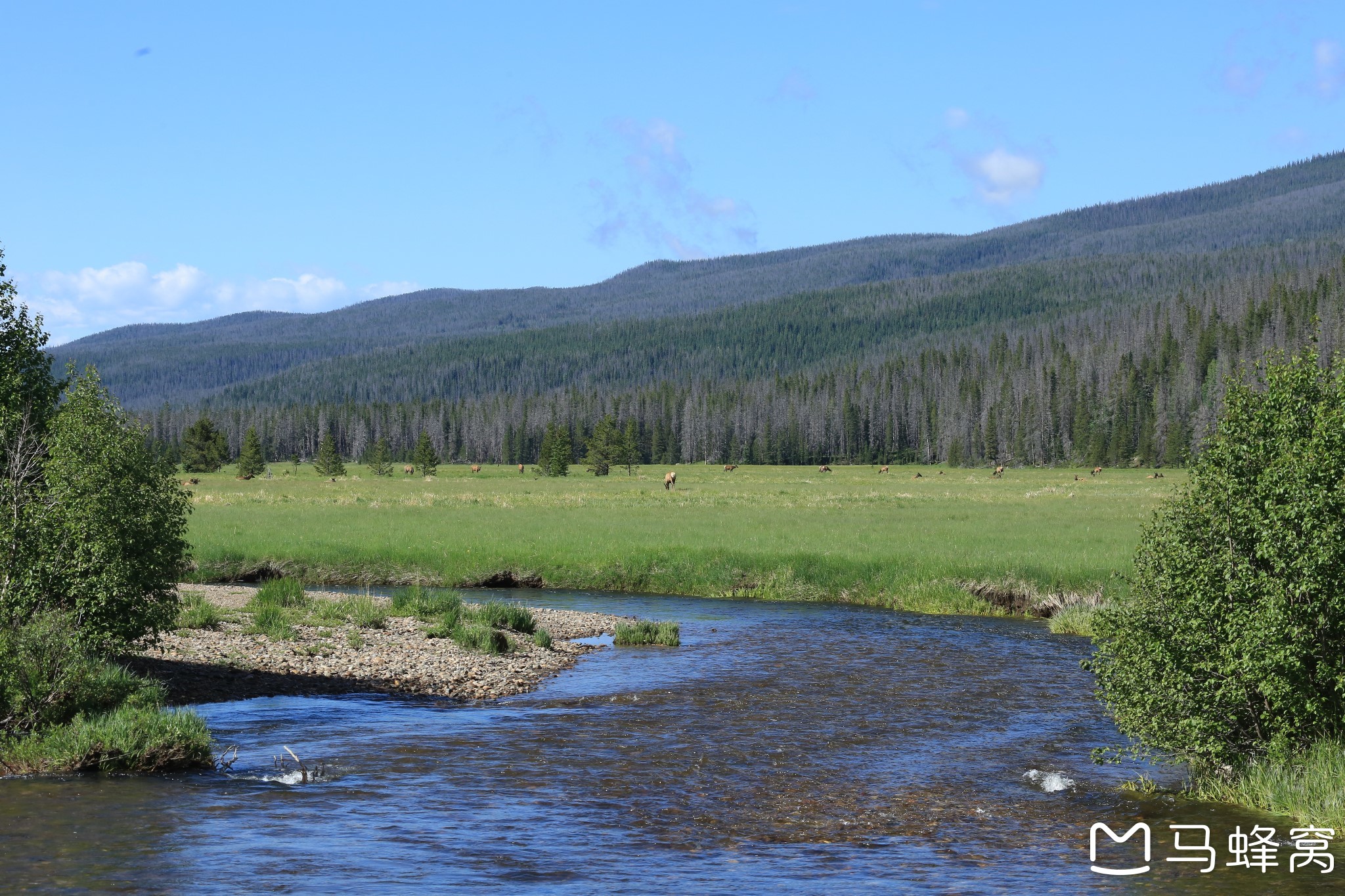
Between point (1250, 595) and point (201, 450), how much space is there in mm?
132535

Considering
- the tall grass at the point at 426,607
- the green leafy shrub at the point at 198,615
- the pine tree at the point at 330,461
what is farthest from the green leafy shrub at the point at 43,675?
the pine tree at the point at 330,461

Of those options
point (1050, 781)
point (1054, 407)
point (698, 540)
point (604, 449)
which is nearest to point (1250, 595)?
point (1050, 781)

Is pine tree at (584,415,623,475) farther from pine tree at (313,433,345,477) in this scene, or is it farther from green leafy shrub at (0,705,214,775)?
green leafy shrub at (0,705,214,775)

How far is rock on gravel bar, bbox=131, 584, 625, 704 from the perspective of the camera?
22.3 metres

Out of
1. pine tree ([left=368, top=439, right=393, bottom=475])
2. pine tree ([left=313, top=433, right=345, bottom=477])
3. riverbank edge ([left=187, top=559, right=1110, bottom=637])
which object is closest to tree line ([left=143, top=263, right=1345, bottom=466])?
pine tree ([left=368, top=439, right=393, bottom=475])

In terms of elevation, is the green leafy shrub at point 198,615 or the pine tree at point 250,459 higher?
the pine tree at point 250,459

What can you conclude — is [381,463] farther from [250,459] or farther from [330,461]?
[250,459]

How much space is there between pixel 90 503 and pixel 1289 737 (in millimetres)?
17055

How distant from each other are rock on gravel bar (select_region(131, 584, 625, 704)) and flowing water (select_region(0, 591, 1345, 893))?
3.24 feet

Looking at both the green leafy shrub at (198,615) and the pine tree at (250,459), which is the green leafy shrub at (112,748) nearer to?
the green leafy shrub at (198,615)

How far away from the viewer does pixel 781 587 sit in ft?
126

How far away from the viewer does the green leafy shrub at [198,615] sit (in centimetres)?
2686

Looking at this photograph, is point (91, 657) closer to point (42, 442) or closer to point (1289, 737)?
point (42, 442)

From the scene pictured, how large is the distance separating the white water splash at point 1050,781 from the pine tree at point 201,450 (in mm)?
128730
